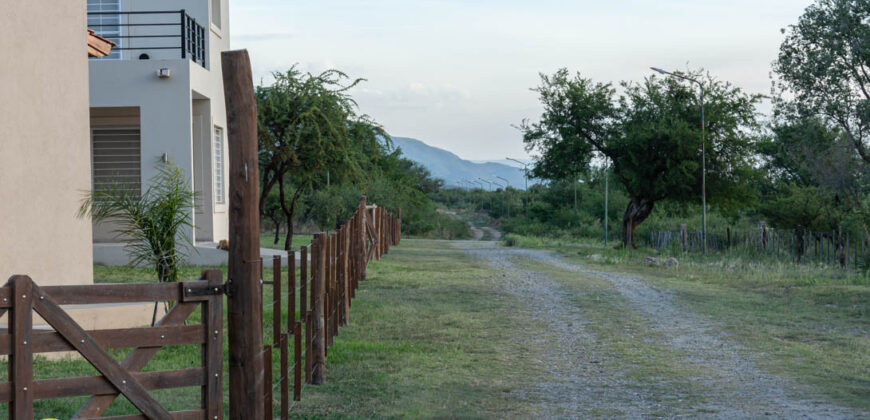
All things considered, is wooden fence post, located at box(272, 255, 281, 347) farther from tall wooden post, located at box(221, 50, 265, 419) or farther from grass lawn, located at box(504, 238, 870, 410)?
grass lawn, located at box(504, 238, 870, 410)

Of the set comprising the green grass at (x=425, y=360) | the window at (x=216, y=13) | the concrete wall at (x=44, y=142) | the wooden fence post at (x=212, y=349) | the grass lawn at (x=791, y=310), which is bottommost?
the grass lawn at (x=791, y=310)

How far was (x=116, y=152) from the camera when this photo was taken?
64.0 ft

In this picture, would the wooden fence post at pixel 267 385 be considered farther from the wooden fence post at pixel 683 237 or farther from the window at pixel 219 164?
the wooden fence post at pixel 683 237

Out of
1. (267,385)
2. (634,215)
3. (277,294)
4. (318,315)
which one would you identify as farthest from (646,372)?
(634,215)

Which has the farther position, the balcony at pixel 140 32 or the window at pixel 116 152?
the balcony at pixel 140 32

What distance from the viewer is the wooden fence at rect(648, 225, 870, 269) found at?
22.5 meters

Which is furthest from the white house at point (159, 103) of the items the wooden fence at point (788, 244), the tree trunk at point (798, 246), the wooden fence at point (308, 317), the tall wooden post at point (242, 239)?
the tree trunk at point (798, 246)

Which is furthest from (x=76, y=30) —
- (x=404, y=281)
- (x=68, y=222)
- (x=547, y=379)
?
(x=404, y=281)

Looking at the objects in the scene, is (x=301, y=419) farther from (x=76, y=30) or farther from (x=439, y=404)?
(x=76, y=30)

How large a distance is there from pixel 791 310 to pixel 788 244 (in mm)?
12603

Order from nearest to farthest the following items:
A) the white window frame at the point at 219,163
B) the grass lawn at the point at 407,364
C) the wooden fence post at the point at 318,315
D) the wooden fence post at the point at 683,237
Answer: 1. the grass lawn at the point at 407,364
2. the wooden fence post at the point at 318,315
3. the white window frame at the point at 219,163
4. the wooden fence post at the point at 683,237

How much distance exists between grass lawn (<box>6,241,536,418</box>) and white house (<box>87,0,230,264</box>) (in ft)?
10.5

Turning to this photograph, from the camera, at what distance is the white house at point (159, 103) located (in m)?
17.7

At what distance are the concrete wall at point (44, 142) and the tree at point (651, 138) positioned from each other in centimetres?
2576
